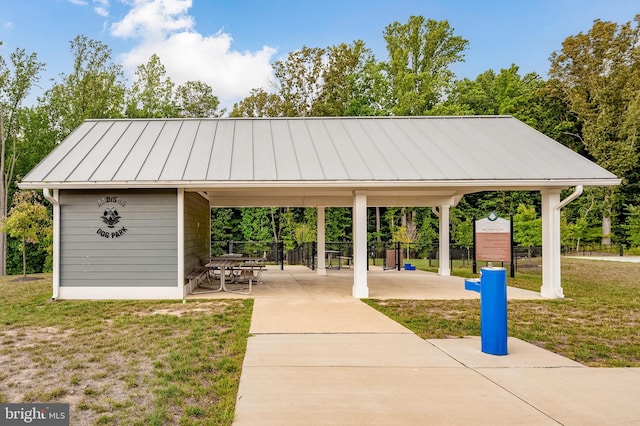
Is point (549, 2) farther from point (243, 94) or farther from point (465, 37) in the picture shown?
point (243, 94)

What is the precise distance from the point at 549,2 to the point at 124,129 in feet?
82.3

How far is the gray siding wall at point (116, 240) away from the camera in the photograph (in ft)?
30.4

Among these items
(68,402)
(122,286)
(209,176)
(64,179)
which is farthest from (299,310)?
(64,179)

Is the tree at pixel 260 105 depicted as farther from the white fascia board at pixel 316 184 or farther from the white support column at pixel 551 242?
the white support column at pixel 551 242

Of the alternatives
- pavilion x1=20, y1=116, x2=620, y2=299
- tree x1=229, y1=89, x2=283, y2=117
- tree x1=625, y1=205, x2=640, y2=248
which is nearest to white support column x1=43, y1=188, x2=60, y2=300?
pavilion x1=20, y1=116, x2=620, y2=299

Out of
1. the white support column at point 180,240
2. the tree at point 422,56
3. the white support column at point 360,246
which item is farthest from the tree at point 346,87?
the white support column at point 180,240

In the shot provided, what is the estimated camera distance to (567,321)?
7.16 metres

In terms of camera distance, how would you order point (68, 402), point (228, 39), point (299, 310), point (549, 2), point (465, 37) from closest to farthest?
point (68, 402) < point (299, 310) < point (549, 2) < point (228, 39) < point (465, 37)

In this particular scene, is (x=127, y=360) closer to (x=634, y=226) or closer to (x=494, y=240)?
(x=494, y=240)

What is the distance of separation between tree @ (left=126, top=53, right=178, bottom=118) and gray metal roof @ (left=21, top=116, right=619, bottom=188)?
1565 centimetres

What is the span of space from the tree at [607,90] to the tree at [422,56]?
324 inches

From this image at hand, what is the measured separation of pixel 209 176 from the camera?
9.09m

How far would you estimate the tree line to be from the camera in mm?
26328

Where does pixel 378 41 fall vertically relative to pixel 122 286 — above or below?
A: above
